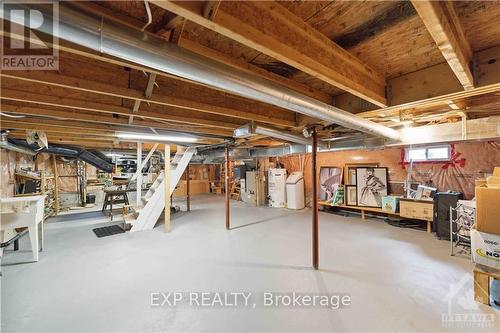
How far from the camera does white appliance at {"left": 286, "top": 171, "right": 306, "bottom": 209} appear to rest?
20.8 ft

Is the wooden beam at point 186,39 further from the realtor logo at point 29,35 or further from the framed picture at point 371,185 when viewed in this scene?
the framed picture at point 371,185

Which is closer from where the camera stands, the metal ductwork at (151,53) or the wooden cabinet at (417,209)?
the metal ductwork at (151,53)

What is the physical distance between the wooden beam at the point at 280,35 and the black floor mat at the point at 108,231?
176 inches

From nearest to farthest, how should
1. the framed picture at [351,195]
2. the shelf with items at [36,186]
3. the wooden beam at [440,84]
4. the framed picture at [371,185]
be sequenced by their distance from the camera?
the wooden beam at [440,84] → the shelf with items at [36,186] → the framed picture at [371,185] → the framed picture at [351,195]

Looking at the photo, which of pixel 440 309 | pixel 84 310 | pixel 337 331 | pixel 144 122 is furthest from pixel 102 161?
pixel 440 309

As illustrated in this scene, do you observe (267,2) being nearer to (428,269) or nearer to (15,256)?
(428,269)

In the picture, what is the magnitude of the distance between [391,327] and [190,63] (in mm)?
2362

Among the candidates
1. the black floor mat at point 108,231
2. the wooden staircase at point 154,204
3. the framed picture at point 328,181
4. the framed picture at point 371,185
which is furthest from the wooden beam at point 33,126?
the framed picture at point 371,185

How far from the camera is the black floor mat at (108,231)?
A: 13.1 feet

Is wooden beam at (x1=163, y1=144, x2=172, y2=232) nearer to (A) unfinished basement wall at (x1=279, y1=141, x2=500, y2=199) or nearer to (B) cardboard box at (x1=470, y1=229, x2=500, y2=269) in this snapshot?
(B) cardboard box at (x1=470, y1=229, x2=500, y2=269)

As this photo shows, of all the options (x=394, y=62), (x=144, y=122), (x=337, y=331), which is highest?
Answer: (x=394, y=62)

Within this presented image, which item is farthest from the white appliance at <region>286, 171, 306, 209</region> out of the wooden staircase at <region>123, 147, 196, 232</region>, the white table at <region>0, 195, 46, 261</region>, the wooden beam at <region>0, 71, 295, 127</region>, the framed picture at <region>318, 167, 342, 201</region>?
the white table at <region>0, 195, 46, 261</region>

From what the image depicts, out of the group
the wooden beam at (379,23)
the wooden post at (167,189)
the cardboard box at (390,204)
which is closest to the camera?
the wooden beam at (379,23)

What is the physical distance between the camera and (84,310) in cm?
186
